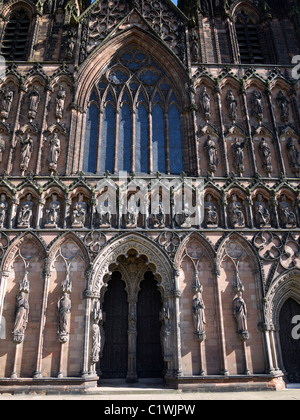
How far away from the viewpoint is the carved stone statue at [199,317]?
13.3 meters

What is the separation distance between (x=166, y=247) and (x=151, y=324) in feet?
10.8

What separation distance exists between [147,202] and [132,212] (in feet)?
2.67

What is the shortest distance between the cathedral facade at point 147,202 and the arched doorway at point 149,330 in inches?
2.1

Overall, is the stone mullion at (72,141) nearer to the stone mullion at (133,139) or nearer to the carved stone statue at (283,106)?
the stone mullion at (133,139)

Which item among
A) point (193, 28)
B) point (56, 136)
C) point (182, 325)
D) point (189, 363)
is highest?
point (193, 28)

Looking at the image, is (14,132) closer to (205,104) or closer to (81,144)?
(81,144)

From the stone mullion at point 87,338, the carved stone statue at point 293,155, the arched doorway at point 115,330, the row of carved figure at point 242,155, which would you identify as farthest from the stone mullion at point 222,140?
the stone mullion at point 87,338

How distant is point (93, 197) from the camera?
1535 centimetres

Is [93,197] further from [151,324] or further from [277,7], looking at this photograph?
[277,7]

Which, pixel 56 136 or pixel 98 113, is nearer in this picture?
pixel 56 136

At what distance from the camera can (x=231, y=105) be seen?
17625 mm

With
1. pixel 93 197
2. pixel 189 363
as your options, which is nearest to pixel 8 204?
pixel 93 197

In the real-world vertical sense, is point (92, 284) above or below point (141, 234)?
below

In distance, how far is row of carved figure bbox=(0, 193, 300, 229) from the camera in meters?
15.0
